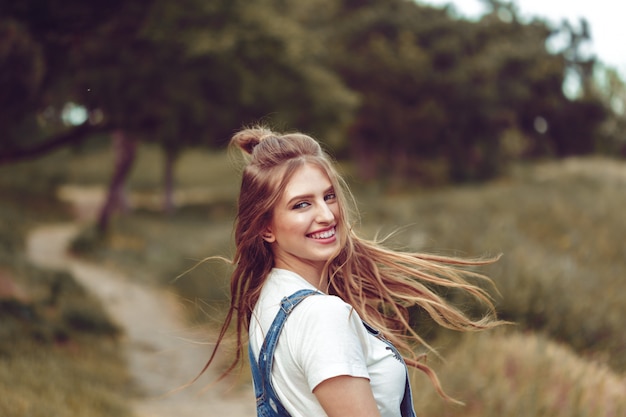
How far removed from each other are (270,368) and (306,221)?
1.39 feet

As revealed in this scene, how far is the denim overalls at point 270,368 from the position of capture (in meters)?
1.87

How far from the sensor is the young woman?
1.74 meters

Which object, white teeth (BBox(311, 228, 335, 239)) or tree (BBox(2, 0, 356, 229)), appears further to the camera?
tree (BBox(2, 0, 356, 229))

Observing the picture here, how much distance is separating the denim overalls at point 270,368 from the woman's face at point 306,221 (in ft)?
0.62

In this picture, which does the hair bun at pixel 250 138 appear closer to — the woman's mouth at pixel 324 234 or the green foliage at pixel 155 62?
the woman's mouth at pixel 324 234

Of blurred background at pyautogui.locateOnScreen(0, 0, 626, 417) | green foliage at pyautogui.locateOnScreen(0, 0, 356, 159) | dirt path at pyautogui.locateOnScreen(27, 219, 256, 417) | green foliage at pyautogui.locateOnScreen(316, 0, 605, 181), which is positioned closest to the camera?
blurred background at pyautogui.locateOnScreen(0, 0, 626, 417)

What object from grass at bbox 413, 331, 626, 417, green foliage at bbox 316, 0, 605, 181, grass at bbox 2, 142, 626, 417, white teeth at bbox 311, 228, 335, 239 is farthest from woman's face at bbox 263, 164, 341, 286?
green foliage at bbox 316, 0, 605, 181

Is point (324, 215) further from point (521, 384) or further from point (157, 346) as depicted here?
point (157, 346)

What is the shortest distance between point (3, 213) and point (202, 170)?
22.5 meters

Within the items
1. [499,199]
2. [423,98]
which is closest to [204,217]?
[423,98]

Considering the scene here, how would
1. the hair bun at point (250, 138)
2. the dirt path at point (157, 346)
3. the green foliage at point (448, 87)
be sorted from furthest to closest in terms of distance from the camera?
the green foliage at point (448, 87)
the dirt path at point (157, 346)
the hair bun at point (250, 138)

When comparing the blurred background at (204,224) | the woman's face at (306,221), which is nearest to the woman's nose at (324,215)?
the woman's face at (306,221)

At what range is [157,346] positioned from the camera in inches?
364

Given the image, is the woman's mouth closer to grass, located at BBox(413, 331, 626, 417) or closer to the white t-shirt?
the white t-shirt
